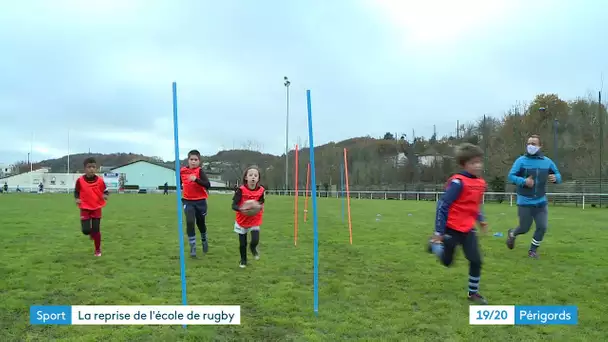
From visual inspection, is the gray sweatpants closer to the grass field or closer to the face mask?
the grass field

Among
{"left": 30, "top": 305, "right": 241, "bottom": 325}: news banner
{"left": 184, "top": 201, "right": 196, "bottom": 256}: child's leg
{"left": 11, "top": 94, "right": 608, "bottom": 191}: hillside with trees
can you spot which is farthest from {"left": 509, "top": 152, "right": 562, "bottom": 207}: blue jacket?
{"left": 11, "top": 94, "right": 608, "bottom": 191}: hillside with trees

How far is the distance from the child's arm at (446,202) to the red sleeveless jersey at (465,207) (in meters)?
0.08

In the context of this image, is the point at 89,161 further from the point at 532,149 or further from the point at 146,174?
the point at 146,174

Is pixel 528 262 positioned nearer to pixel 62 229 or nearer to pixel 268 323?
pixel 268 323

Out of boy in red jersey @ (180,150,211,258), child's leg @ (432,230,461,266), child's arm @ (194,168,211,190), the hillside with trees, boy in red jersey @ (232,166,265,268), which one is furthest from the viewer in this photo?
the hillside with trees

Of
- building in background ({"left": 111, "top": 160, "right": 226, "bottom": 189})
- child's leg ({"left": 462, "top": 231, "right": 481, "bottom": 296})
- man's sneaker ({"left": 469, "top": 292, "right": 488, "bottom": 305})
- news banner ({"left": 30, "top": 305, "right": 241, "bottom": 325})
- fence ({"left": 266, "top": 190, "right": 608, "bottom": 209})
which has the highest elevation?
building in background ({"left": 111, "top": 160, "right": 226, "bottom": 189})

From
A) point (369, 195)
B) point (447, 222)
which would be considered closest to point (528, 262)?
point (447, 222)

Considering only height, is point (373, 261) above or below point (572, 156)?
below

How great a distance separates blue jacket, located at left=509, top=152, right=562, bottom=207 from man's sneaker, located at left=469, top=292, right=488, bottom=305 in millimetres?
2801

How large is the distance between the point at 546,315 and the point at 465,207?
141cm

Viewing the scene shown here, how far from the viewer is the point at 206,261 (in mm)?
7887

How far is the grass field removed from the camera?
174 inches

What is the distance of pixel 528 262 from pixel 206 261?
18.1 ft

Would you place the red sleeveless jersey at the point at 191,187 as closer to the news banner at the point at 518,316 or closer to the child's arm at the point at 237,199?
the child's arm at the point at 237,199
